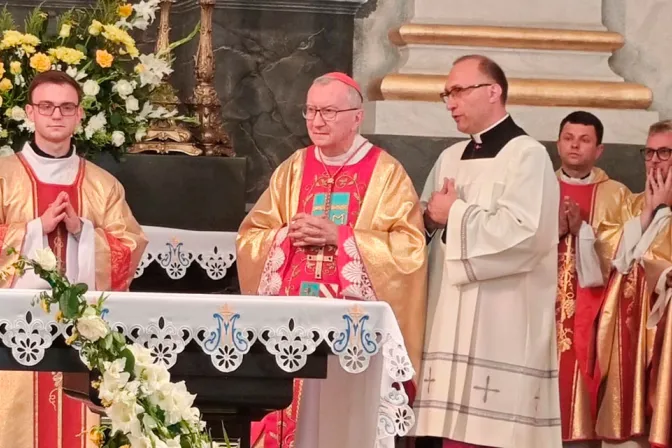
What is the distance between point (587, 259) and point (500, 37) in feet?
4.85

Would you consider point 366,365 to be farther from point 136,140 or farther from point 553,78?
point 553,78

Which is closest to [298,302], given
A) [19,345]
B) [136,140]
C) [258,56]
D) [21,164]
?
[19,345]

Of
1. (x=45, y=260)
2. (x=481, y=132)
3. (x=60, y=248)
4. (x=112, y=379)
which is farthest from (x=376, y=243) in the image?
(x=112, y=379)

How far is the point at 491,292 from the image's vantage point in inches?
207

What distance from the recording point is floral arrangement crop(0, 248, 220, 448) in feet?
7.36

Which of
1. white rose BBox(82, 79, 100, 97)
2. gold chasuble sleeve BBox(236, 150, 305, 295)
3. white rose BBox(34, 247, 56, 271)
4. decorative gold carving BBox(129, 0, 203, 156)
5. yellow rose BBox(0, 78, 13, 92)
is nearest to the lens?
white rose BBox(34, 247, 56, 271)

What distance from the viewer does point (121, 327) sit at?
421cm

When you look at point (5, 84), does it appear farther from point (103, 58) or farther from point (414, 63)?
point (414, 63)

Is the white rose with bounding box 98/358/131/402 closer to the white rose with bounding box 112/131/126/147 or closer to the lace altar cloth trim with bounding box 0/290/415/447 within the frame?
the lace altar cloth trim with bounding box 0/290/415/447

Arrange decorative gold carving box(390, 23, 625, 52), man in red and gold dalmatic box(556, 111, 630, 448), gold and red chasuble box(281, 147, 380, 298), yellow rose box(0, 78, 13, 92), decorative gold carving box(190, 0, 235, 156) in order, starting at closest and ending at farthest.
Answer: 1. gold and red chasuble box(281, 147, 380, 298)
2. yellow rose box(0, 78, 13, 92)
3. man in red and gold dalmatic box(556, 111, 630, 448)
4. decorative gold carving box(190, 0, 235, 156)
5. decorative gold carving box(390, 23, 625, 52)

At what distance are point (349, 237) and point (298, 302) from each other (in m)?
0.80

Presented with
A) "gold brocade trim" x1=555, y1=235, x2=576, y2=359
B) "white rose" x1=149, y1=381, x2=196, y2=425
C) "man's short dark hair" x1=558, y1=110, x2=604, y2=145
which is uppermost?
"man's short dark hair" x1=558, y1=110, x2=604, y2=145

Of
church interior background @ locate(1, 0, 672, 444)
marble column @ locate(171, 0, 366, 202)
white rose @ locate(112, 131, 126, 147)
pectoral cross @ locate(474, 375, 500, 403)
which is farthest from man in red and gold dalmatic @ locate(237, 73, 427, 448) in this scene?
marble column @ locate(171, 0, 366, 202)

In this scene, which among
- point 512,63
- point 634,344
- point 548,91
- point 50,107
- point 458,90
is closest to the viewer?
point 50,107
